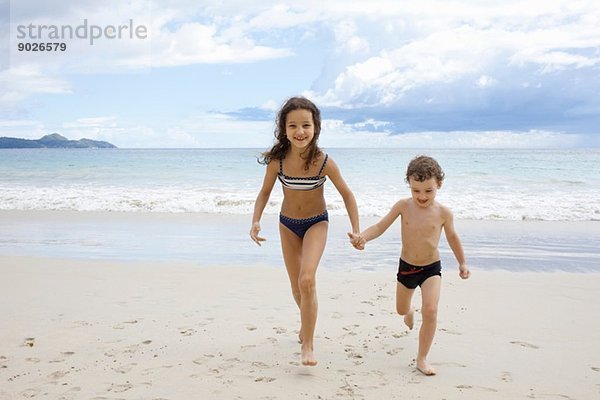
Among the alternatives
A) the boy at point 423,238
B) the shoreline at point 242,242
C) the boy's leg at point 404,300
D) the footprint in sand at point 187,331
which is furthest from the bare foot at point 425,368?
the shoreline at point 242,242

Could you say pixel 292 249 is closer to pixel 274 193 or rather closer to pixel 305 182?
pixel 305 182

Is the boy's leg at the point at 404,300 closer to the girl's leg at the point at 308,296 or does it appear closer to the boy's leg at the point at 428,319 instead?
the boy's leg at the point at 428,319

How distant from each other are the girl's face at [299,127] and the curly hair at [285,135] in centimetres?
5

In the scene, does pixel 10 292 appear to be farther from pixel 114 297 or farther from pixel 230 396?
pixel 230 396

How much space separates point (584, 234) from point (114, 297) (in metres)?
8.47

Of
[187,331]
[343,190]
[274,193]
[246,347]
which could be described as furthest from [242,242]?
[274,193]

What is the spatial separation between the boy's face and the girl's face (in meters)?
0.84

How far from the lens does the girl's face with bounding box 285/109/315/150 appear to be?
169 inches

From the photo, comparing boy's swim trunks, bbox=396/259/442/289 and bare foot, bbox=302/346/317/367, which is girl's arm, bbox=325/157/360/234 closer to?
boy's swim trunks, bbox=396/259/442/289

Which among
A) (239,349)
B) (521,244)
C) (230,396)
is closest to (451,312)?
(239,349)

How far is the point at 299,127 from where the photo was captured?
4297 millimetres

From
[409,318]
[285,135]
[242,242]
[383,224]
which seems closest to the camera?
[383,224]

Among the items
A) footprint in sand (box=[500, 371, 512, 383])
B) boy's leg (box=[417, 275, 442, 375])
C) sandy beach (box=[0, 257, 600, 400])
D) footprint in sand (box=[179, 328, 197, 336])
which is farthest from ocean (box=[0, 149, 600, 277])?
footprint in sand (box=[500, 371, 512, 383])

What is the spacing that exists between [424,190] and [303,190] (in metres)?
0.93
